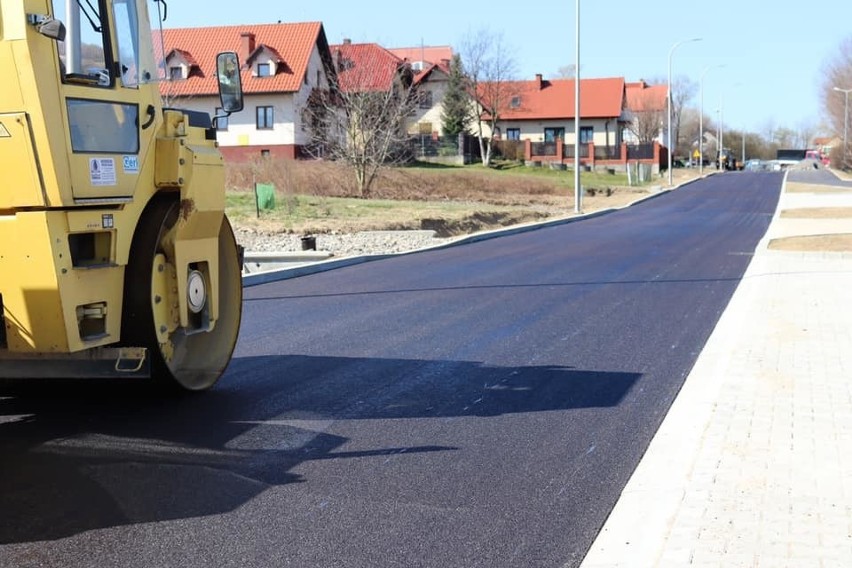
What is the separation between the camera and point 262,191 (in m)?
29.9

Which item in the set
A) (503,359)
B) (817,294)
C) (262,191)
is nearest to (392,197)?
(262,191)

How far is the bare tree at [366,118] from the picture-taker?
39.3 m

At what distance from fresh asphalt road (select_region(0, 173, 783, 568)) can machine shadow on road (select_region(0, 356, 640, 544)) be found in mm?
18

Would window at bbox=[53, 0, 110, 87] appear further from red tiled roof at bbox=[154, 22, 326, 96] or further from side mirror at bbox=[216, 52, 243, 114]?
red tiled roof at bbox=[154, 22, 326, 96]

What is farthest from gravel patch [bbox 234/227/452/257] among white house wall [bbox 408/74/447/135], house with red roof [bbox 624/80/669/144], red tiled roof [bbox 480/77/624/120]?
house with red roof [bbox 624/80/669/144]

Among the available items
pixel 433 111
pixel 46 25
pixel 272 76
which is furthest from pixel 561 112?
pixel 46 25

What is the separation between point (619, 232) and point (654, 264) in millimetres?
8886

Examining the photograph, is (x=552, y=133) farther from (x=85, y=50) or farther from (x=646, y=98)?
(x=85, y=50)

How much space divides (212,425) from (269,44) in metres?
56.2

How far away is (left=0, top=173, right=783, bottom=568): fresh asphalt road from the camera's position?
4789mm

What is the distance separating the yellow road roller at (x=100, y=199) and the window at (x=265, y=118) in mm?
53830

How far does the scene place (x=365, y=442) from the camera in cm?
645

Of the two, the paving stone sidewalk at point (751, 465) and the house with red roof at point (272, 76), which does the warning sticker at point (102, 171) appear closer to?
the paving stone sidewalk at point (751, 465)

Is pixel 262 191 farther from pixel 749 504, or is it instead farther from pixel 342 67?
pixel 749 504
